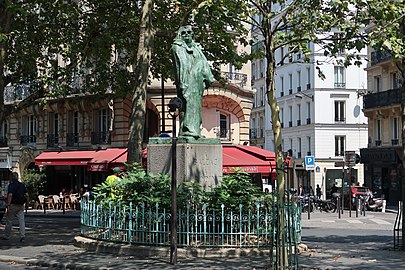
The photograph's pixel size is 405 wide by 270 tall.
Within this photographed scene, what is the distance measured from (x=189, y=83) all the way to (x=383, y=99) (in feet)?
116

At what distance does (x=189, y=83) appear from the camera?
15.1 metres

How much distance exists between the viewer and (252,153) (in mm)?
34531

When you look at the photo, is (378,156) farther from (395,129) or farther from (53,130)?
(53,130)

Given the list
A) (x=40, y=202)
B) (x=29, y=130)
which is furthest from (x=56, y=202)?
(x=29, y=130)

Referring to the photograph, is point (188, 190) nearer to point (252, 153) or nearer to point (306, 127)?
point (252, 153)

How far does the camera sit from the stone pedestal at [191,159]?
14.5 meters

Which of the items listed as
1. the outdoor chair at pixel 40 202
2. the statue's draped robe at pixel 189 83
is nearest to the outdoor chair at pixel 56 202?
the outdoor chair at pixel 40 202

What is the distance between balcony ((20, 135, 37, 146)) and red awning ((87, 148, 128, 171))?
354 inches

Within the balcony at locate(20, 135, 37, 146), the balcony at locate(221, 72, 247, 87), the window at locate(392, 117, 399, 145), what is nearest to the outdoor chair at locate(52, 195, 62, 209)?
the balcony at locate(20, 135, 37, 146)

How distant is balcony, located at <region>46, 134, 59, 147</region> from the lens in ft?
142

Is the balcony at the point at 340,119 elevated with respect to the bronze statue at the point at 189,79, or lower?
elevated

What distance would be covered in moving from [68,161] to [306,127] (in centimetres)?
2834

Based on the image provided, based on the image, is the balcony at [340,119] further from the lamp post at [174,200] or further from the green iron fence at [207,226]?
the lamp post at [174,200]

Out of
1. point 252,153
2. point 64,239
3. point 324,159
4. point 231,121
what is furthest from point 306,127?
point 64,239
